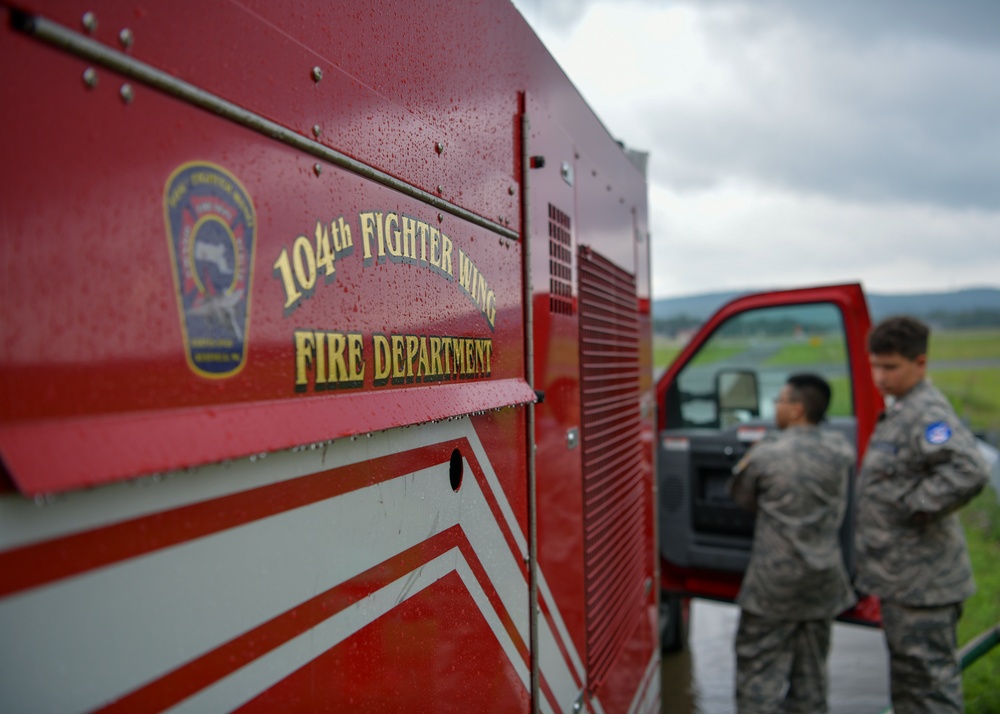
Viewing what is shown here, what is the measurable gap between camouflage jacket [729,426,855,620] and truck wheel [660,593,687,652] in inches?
55.6

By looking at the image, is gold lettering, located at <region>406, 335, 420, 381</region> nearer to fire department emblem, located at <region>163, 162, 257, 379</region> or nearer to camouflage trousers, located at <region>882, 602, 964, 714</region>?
fire department emblem, located at <region>163, 162, 257, 379</region>

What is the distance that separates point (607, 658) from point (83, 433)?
6.58 ft

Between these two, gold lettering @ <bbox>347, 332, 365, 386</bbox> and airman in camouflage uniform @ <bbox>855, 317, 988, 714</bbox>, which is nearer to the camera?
gold lettering @ <bbox>347, 332, 365, 386</bbox>

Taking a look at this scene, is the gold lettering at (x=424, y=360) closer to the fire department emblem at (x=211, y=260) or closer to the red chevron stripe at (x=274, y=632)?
the red chevron stripe at (x=274, y=632)

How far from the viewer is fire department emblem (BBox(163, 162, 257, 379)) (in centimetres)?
76

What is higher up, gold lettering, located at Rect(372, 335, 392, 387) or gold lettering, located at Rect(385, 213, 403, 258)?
gold lettering, located at Rect(385, 213, 403, 258)

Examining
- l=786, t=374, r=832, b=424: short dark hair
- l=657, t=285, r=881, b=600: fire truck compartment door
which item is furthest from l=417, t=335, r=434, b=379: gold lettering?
l=657, t=285, r=881, b=600: fire truck compartment door

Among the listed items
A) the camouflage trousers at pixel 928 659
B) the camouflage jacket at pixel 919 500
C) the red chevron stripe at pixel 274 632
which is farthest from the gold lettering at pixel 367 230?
the camouflage trousers at pixel 928 659

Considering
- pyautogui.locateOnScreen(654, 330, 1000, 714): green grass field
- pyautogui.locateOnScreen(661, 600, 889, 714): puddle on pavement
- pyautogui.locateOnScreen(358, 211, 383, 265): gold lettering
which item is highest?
pyautogui.locateOnScreen(358, 211, 383, 265): gold lettering

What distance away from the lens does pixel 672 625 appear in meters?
4.79

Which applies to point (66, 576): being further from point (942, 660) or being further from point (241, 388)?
point (942, 660)

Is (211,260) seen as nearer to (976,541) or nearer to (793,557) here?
(793,557)

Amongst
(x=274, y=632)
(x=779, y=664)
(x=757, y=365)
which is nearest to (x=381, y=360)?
(x=274, y=632)

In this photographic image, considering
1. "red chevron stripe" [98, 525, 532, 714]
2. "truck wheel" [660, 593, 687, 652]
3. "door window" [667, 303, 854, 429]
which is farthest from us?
"truck wheel" [660, 593, 687, 652]
